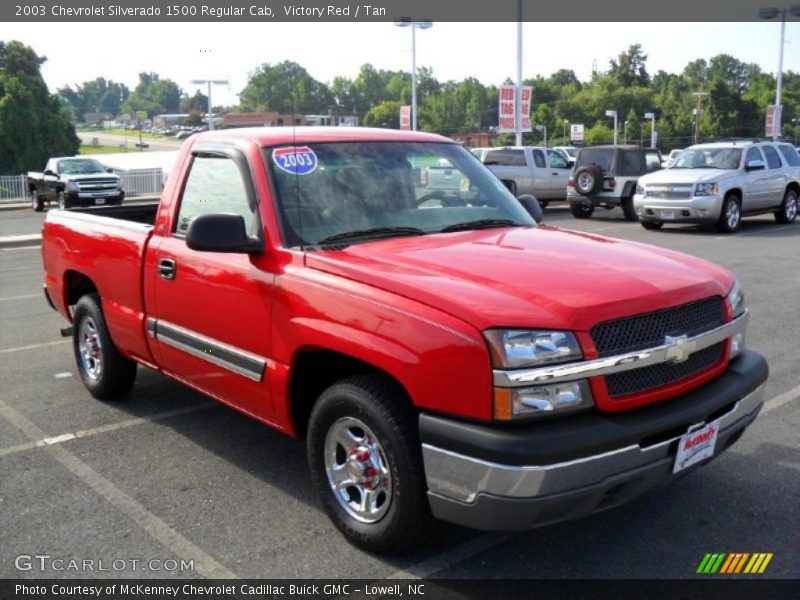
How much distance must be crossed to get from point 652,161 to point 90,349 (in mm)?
17872

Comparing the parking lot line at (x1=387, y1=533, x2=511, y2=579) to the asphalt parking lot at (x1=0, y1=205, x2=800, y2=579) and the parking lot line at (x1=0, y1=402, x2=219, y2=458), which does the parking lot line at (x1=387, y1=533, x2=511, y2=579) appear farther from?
the parking lot line at (x1=0, y1=402, x2=219, y2=458)

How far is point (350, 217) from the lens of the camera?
4066 millimetres

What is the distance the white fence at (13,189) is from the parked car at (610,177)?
22.5 meters

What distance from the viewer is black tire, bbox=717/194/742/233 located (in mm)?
16172

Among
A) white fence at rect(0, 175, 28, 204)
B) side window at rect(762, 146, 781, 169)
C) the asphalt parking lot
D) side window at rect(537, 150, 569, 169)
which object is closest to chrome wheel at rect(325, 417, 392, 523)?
the asphalt parking lot

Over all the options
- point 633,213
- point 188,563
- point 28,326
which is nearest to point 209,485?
point 188,563

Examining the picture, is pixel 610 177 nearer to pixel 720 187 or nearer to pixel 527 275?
pixel 720 187

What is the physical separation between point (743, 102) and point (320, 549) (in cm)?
9791

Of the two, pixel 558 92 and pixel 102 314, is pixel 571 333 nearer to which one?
pixel 102 314

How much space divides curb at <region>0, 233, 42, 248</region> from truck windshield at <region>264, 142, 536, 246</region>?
15.0 meters

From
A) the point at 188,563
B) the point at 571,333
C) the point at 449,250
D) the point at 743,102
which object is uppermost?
the point at 743,102

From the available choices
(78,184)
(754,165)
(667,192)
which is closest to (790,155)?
(754,165)

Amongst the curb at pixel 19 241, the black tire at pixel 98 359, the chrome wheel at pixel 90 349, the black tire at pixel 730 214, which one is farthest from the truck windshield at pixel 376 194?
the curb at pixel 19 241

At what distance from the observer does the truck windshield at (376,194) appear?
4.00m
